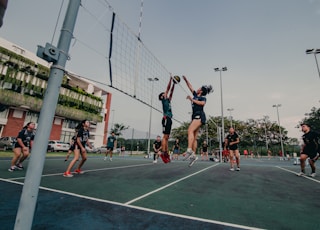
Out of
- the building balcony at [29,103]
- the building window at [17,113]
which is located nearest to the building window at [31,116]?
the building window at [17,113]

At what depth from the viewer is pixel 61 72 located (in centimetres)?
169

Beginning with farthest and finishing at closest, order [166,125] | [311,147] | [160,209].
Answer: [311,147] → [166,125] → [160,209]

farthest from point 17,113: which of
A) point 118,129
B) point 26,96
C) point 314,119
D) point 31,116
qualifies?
point 314,119

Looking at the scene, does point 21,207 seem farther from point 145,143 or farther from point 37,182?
point 145,143

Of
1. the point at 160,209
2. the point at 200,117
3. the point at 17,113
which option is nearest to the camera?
the point at 160,209

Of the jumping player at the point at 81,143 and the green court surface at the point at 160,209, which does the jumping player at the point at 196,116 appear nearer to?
the green court surface at the point at 160,209

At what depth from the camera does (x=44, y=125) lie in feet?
5.13

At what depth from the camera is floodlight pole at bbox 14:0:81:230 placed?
141 cm

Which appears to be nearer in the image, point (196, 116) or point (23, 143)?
point (196, 116)

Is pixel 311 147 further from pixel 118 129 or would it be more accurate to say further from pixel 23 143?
pixel 118 129

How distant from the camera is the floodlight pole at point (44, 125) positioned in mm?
1405

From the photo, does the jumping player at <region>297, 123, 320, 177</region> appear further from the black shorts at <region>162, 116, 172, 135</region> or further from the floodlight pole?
the floodlight pole

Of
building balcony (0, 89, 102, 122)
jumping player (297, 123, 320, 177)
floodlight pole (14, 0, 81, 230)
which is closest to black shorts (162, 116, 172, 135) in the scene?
floodlight pole (14, 0, 81, 230)

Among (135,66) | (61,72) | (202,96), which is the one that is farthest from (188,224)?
(135,66)
